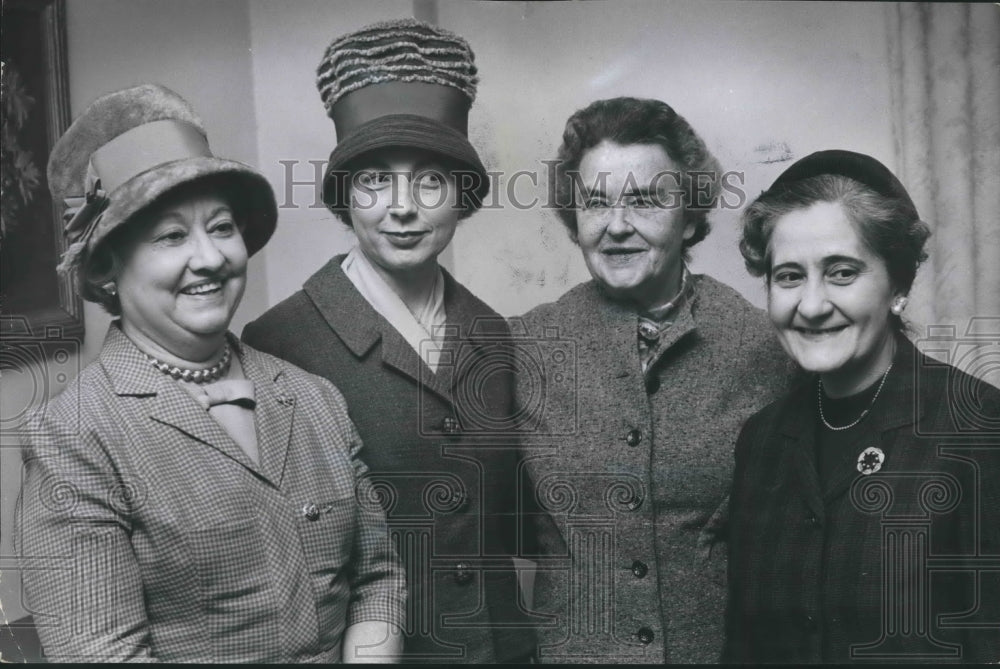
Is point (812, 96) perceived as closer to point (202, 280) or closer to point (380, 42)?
point (380, 42)

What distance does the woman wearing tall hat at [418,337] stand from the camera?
1590mm

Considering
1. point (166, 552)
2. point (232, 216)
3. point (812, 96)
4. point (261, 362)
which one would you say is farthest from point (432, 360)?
point (812, 96)

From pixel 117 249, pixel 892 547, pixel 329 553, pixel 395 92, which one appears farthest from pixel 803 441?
pixel 117 249

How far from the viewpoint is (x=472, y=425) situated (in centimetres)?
165

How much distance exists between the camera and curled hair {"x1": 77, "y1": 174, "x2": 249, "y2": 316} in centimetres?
140

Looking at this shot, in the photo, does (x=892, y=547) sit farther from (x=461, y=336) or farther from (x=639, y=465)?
(x=461, y=336)

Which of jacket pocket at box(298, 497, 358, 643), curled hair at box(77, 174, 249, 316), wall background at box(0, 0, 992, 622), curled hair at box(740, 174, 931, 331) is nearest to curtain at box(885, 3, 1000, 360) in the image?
wall background at box(0, 0, 992, 622)

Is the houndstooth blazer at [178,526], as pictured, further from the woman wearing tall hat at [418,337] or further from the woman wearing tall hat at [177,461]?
the woman wearing tall hat at [418,337]

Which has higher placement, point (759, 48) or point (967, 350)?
point (759, 48)

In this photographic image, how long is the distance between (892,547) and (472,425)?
0.75m

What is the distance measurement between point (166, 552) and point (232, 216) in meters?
0.53

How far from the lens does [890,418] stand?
1564mm

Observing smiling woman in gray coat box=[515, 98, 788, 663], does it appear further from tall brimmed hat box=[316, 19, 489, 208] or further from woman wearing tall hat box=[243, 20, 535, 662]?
tall brimmed hat box=[316, 19, 489, 208]

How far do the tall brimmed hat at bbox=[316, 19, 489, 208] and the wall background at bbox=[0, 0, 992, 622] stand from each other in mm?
52
